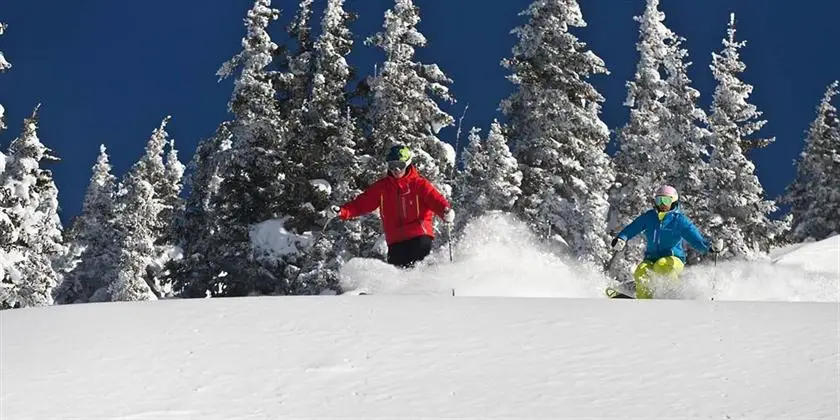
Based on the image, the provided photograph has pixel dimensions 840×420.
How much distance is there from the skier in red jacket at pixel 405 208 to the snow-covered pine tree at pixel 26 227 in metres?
16.0

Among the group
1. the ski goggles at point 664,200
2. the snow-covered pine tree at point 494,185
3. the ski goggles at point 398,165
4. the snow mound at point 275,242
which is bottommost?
the ski goggles at point 664,200

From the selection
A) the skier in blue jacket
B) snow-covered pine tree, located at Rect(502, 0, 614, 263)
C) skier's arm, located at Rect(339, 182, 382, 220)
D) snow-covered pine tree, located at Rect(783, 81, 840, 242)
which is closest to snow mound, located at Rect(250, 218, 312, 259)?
snow-covered pine tree, located at Rect(502, 0, 614, 263)

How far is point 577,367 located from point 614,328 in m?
1.25

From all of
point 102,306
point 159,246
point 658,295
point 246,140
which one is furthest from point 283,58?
point 102,306

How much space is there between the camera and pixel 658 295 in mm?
11906

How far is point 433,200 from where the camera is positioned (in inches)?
478

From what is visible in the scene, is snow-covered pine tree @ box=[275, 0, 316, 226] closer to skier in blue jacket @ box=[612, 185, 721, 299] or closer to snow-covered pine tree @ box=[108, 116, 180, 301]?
snow-covered pine tree @ box=[108, 116, 180, 301]

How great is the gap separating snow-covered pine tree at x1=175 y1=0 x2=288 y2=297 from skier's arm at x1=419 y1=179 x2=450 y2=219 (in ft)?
50.1

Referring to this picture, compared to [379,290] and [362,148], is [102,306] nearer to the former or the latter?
[379,290]

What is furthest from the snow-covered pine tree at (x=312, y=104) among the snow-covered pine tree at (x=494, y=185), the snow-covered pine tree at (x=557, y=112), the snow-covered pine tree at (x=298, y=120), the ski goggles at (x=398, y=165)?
the ski goggles at (x=398, y=165)

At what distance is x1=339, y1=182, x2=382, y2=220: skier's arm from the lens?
12.4m

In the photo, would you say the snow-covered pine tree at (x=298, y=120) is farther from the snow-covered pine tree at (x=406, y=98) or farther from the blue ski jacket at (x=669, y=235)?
the blue ski jacket at (x=669, y=235)

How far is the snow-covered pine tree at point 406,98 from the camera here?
27.8 metres

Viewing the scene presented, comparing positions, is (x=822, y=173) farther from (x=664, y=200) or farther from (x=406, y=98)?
(x=664, y=200)
